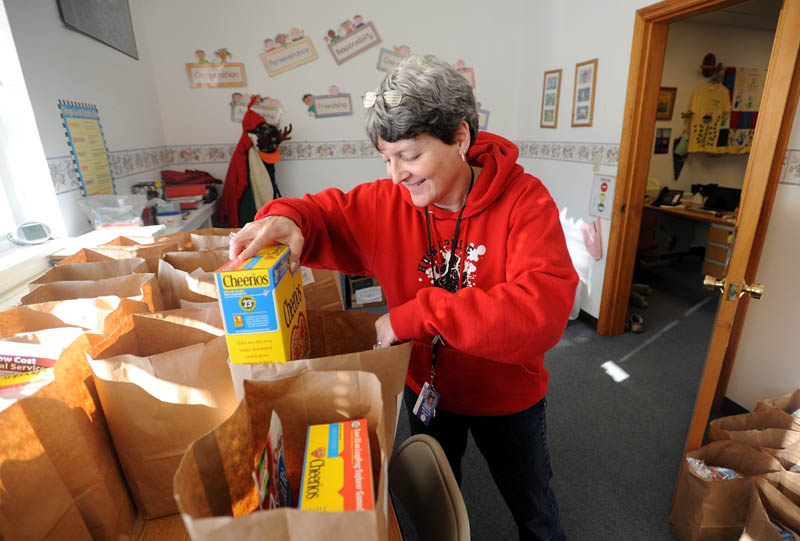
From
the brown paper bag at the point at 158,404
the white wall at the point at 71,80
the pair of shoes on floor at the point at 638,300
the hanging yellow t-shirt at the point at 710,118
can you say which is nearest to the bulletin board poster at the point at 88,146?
the white wall at the point at 71,80

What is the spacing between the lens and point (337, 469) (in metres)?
0.53

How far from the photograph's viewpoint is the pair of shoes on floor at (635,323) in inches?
117

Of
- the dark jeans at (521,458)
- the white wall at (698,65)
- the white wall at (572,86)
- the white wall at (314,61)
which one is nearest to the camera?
the dark jeans at (521,458)

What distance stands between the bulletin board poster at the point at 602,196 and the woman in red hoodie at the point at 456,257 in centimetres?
212

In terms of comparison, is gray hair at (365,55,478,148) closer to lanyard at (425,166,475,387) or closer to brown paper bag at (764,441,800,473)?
lanyard at (425,166,475,387)

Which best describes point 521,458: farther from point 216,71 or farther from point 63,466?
point 216,71

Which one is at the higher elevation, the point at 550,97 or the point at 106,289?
the point at 550,97

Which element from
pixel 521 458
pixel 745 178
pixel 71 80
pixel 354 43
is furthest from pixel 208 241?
pixel 354 43

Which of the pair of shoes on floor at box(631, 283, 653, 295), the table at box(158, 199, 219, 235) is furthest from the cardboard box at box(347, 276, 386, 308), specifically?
the pair of shoes on floor at box(631, 283, 653, 295)

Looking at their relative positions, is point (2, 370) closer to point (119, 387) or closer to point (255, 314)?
point (119, 387)

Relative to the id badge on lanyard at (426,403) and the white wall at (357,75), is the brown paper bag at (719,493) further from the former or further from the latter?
the white wall at (357,75)

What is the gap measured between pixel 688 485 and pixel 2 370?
1.86 meters

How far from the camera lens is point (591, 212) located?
2986 millimetres

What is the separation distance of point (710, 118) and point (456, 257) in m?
4.51
